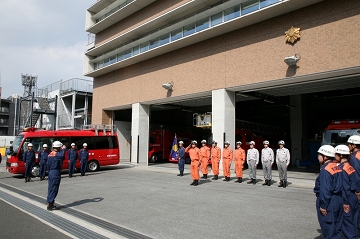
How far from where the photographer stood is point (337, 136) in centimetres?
1492

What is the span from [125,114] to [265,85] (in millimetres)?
17463

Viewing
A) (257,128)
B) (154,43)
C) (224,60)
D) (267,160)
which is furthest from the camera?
(257,128)

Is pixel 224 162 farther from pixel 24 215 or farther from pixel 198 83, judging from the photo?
pixel 24 215

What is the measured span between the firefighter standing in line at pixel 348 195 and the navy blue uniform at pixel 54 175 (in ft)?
23.0

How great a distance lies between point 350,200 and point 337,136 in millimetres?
11507

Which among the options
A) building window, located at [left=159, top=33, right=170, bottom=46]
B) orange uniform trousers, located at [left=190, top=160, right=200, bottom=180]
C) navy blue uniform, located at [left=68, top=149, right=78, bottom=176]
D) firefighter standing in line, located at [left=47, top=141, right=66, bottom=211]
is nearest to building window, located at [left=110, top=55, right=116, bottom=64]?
building window, located at [left=159, top=33, right=170, bottom=46]

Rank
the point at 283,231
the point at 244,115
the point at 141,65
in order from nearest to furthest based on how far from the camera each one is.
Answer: the point at 283,231 < the point at 141,65 < the point at 244,115

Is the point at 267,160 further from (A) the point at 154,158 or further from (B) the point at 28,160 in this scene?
(A) the point at 154,158

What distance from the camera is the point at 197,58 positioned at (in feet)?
59.2

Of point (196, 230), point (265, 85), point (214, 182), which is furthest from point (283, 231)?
point (265, 85)

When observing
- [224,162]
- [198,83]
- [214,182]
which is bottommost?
[214,182]

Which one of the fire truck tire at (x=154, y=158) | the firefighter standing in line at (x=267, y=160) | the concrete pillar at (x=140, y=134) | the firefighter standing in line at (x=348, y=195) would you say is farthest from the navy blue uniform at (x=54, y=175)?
the fire truck tire at (x=154, y=158)

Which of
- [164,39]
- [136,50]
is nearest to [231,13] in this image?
[164,39]

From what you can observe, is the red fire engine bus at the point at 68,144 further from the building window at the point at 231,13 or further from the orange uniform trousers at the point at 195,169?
the building window at the point at 231,13
